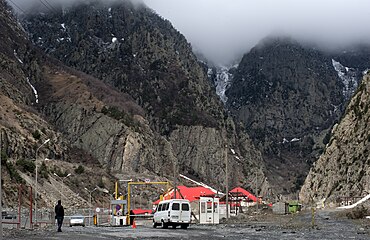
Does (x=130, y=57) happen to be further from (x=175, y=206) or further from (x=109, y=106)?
(x=175, y=206)

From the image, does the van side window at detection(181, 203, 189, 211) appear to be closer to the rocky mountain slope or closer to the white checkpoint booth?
the white checkpoint booth

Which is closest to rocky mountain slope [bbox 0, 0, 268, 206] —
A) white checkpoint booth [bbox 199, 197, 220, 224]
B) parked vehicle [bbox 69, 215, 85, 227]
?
parked vehicle [bbox 69, 215, 85, 227]

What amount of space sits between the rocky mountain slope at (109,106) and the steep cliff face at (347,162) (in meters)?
14.5

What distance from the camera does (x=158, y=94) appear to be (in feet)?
589

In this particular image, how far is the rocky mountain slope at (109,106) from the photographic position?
110 meters

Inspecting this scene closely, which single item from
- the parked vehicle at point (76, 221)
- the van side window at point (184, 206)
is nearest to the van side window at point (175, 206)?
the van side window at point (184, 206)

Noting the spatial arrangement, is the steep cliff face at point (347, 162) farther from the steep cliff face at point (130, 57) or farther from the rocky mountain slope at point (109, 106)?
the steep cliff face at point (130, 57)

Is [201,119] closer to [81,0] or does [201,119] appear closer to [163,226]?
[81,0]

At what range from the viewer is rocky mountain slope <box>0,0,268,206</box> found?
110 meters

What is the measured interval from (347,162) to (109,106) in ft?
229

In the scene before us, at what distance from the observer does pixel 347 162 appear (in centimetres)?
8175

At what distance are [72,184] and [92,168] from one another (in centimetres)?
1357

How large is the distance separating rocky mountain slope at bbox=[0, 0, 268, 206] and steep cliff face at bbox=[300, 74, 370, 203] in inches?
572

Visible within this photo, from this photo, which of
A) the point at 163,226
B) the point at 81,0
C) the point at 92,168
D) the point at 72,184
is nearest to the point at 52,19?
the point at 81,0
